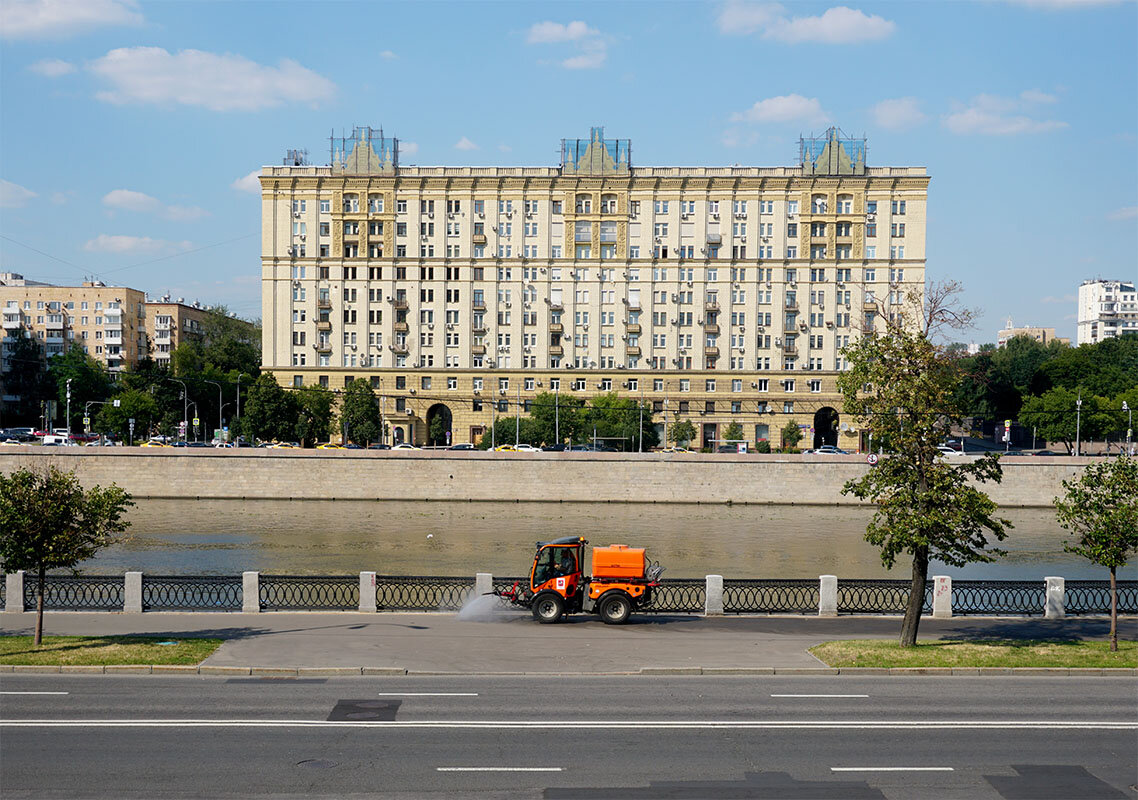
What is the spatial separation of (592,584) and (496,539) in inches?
1184

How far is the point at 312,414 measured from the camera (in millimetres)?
94375

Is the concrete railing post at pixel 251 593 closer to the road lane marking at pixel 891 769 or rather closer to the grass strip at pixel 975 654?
the grass strip at pixel 975 654

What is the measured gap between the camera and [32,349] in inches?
5300

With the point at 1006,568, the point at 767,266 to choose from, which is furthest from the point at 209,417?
the point at 1006,568

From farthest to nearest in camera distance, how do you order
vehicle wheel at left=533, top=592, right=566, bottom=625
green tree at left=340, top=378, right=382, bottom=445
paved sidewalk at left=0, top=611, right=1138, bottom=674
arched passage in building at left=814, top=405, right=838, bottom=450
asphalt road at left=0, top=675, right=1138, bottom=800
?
arched passage in building at left=814, top=405, right=838, bottom=450 < green tree at left=340, top=378, right=382, bottom=445 < vehicle wheel at left=533, top=592, right=566, bottom=625 < paved sidewalk at left=0, top=611, right=1138, bottom=674 < asphalt road at left=0, top=675, right=1138, bottom=800

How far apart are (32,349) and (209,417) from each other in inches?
1095

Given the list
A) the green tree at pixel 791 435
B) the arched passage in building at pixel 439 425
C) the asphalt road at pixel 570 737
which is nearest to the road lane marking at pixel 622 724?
the asphalt road at pixel 570 737

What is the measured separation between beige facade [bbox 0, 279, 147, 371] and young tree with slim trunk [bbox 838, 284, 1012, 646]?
14585cm

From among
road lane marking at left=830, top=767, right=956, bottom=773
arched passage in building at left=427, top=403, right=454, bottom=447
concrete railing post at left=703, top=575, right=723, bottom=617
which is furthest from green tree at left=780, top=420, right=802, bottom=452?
road lane marking at left=830, top=767, right=956, bottom=773

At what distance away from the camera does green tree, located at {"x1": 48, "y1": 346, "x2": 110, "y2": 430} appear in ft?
396

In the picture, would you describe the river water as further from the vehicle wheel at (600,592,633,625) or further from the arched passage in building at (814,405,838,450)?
the arched passage in building at (814,405,838,450)

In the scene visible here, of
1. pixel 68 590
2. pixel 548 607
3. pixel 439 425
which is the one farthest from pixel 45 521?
pixel 439 425

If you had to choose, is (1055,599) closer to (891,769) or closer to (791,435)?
(891,769)

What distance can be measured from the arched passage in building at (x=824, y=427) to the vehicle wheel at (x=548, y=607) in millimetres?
79756
